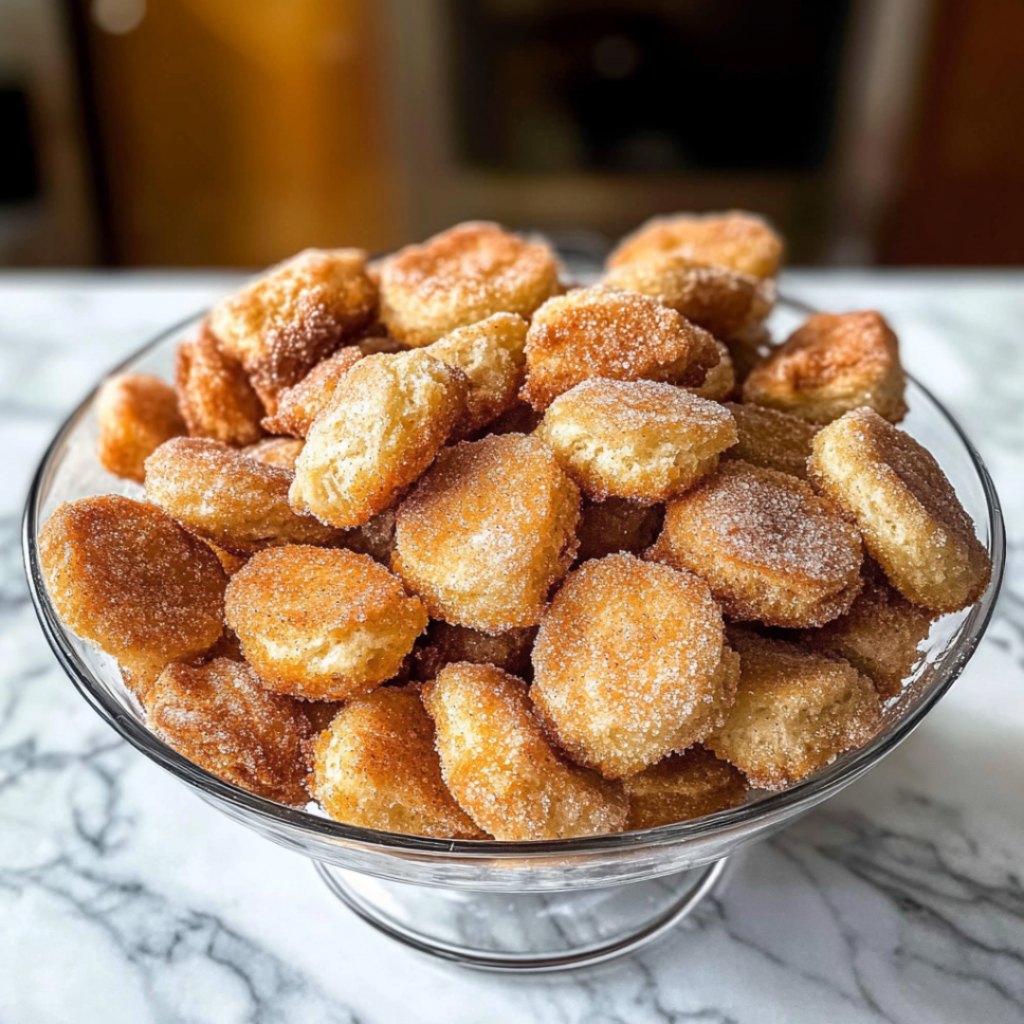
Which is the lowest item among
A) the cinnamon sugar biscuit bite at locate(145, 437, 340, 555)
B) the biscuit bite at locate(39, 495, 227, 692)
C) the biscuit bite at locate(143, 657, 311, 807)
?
the biscuit bite at locate(143, 657, 311, 807)

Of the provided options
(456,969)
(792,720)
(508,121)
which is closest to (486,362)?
(792,720)

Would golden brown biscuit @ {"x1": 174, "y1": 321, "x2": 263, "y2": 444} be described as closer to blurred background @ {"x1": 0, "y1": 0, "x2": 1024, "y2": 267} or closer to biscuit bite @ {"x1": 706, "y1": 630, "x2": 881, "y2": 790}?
biscuit bite @ {"x1": 706, "y1": 630, "x2": 881, "y2": 790}

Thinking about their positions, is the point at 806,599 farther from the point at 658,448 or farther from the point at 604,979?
the point at 604,979

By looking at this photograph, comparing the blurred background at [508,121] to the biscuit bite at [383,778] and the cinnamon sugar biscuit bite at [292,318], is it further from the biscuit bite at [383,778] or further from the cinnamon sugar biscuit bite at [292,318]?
the biscuit bite at [383,778]

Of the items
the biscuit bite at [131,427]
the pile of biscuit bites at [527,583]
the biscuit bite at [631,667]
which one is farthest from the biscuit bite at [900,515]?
the biscuit bite at [131,427]

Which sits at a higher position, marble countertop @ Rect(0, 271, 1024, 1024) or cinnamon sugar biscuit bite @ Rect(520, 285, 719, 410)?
cinnamon sugar biscuit bite @ Rect(520, 285, 719, 410)

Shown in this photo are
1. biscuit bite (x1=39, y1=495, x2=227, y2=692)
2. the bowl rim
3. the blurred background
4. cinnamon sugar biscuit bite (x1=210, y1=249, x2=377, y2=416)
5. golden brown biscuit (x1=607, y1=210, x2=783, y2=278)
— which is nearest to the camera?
the bowl rim

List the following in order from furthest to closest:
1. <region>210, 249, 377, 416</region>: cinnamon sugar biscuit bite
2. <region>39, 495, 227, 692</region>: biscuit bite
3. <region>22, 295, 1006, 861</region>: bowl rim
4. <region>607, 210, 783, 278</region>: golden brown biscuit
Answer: <region>607, 210, 783, 278</region>: golden brown biscuit → <region>210, 249, 377, 416</region>: cinnamon sugar biscuit bite → <region>39, 495, 227, 692</region>: biscuit bite → <region>22, 295, 1006, 861</region>: bowl rim

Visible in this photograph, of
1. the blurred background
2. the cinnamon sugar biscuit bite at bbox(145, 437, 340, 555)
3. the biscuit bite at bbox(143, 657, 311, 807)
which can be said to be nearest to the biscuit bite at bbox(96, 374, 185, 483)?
the cinnamon sugar biscuit bite at bbox(145, 437, 340, 555)

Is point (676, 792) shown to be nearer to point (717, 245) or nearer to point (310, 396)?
point (310, 396)

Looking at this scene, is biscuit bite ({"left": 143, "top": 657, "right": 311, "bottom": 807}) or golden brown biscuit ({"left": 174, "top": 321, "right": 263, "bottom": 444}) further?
golden brown biscuit ({"left": 174, "top": 321, "right": 263, "bottom": 444})
